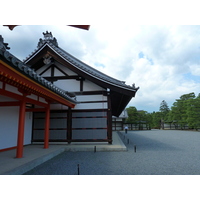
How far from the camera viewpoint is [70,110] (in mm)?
8555

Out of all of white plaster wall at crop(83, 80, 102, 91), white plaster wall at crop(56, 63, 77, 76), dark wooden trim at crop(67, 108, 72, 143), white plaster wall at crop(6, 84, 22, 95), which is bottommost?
dark wooden trim at crop(67, 108, 72, 143)

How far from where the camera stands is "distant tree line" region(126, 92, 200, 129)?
25.2 m

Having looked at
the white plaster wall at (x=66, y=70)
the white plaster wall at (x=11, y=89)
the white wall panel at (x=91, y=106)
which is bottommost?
the white wall panel at (x=91, y=106)

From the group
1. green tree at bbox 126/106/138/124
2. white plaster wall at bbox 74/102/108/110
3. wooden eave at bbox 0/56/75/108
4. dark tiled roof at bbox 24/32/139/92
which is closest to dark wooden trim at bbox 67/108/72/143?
white plaster wall at bbox 74/102/108/110

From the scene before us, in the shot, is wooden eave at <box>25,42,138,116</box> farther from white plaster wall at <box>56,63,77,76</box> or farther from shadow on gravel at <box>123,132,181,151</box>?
shadow on gravel at <box>123,132,181,151</box>

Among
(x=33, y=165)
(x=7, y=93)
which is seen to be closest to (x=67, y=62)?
(x=7, y=93)

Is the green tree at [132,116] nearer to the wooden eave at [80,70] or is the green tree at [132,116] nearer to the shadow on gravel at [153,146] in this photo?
the shadow on gravel at [153,146]

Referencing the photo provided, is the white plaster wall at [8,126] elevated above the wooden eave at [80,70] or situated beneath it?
situated beneath

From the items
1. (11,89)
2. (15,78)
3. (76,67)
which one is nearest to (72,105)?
(76,67)

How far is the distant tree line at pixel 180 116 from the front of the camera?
25.2 meters

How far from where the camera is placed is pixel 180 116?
30.4 metres

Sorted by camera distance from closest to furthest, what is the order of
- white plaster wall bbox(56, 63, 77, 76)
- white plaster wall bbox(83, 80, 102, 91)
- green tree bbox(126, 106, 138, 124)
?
white plaster wall bbox(83, 80, 102, 91)
white plaster wall bbox(56, 63, 77, 76)
green tree bbox(126, 106, 138, 124)

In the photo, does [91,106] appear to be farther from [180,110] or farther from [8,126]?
[180,110]

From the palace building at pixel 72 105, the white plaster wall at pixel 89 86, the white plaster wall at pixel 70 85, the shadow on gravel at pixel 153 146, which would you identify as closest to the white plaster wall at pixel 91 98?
the palace building at pixel 72 105
